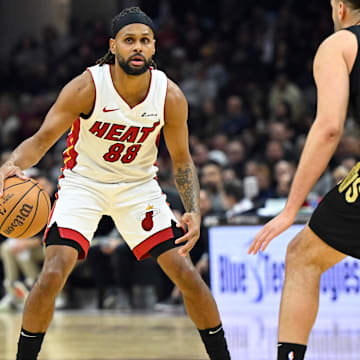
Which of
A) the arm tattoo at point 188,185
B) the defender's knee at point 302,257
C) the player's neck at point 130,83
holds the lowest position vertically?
the defender's knee at point 302,257

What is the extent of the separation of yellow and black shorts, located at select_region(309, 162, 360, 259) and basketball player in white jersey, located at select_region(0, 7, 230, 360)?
1.10 m

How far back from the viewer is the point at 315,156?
2.88 metres

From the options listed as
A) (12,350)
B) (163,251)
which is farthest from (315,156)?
(12,350)

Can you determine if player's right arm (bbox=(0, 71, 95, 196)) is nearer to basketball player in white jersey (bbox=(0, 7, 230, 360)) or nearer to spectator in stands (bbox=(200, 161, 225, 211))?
basketball player in white jersey (bbox=(0, 7, 230, 360))

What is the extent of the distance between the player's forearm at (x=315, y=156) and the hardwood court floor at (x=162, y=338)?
8.73 feet

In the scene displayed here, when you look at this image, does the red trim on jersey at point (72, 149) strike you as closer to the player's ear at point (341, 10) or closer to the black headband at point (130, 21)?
the black headband at point (130, 21)

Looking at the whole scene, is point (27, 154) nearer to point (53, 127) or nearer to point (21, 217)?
point (53, 127)

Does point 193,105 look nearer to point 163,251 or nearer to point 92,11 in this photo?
point 92,11

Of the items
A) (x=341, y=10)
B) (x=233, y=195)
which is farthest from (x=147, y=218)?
(x=233, y=195)

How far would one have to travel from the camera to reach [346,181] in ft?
9.88

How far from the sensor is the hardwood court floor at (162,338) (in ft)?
18.3

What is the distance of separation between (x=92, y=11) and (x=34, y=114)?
4089mm

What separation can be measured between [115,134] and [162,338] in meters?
2.85

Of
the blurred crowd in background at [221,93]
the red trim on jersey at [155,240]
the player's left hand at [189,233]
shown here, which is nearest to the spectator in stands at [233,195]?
the blurred crowd in background at [221,93]
